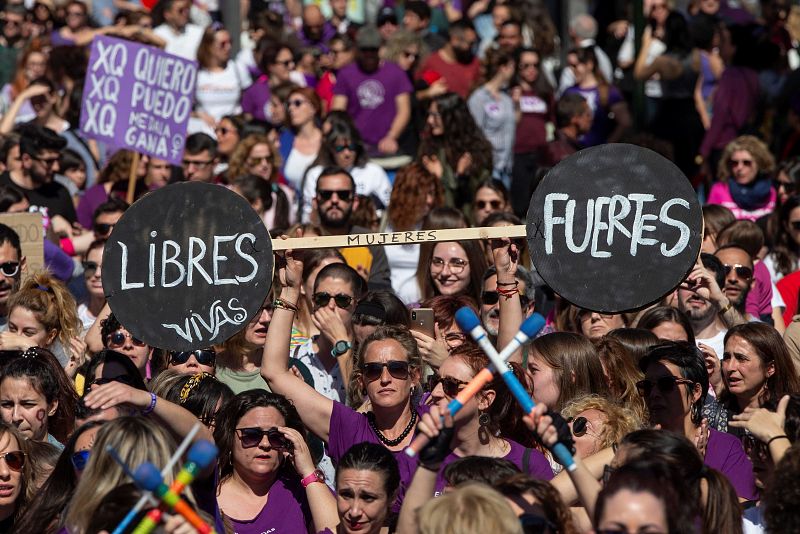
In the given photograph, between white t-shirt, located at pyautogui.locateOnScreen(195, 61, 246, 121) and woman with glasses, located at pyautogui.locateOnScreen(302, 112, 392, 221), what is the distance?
2.45m

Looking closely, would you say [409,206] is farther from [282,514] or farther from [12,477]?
[12,477]

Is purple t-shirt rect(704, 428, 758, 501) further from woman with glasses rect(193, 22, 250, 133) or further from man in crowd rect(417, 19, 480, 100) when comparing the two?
woman with glasses rect(193, 22, 250, 133)

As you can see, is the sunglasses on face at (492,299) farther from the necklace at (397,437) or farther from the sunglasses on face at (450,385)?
the sunglasses on face at (450,385)

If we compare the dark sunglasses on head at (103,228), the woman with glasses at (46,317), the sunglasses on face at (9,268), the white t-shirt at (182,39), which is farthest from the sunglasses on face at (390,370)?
the white t-shirt at (182,39)

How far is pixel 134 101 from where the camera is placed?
10.4 meters

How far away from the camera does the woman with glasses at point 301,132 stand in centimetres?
1181

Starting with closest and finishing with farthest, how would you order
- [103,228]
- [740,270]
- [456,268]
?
[740,270] → [456,268] → [103,228]

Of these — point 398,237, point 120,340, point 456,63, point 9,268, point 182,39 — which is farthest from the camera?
point 182,39

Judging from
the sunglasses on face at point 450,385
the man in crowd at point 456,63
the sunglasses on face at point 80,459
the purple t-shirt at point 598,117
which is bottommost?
the sunglasses on face at point 80,459

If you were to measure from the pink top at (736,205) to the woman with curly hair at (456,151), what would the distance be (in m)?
1.65

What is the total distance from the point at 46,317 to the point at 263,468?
6.78ft

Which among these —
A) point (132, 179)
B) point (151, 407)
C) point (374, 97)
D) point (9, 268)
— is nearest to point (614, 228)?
point (151, 407)

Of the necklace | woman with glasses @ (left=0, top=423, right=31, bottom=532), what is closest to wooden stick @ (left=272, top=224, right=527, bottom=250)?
the necklace

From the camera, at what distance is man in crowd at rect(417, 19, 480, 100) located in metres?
13.5
